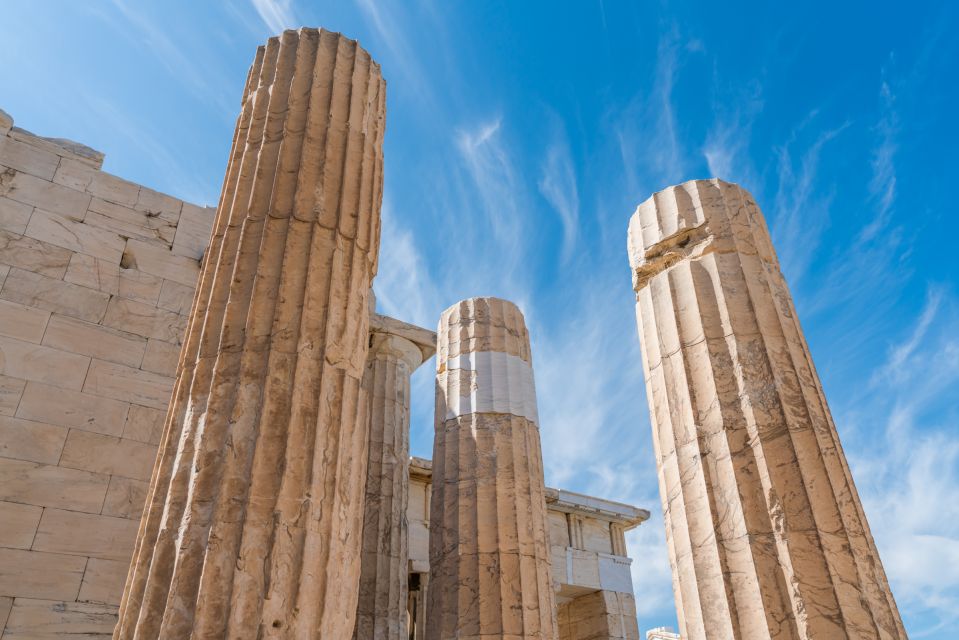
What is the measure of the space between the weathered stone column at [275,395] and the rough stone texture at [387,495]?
24.8 ft

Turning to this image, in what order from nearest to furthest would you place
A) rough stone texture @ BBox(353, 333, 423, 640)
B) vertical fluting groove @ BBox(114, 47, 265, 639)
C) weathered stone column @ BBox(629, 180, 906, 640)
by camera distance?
vertical fluting groove @ BBox(114, 47, 265, 639) < weathered stone column @ BBox(629, 180, 906, 640) < rough stone texture @ BBox(353, 333, 423, 640)

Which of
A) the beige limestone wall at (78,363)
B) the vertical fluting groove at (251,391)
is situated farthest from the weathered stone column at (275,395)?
the beige limestone wall at (78,363)

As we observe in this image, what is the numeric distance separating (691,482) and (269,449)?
11.7ft

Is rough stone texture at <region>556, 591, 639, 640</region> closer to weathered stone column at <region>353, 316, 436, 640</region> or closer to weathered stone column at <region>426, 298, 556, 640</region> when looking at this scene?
weathered stone column at <region>353, 316, 436, 640</region>

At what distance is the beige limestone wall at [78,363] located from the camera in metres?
8.77

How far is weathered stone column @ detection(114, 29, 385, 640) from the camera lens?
475cm

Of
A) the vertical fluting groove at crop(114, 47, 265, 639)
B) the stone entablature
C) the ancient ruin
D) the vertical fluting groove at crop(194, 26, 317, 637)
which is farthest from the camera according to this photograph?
the stone entablature

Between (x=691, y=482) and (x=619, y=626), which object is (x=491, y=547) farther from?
(x=619, y=626)

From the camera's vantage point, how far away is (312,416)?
551 centimetres

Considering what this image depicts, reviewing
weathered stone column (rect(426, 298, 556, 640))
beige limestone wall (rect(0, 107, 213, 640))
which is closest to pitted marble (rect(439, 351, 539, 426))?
weathered stone column (rect(426, 298, 556, 640))

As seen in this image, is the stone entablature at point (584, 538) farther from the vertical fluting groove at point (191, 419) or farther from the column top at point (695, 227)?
the vertical fluting groove at point (191, 419)

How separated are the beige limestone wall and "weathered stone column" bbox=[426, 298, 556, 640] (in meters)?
4.37

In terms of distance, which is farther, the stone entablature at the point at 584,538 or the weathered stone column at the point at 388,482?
the stone entablature at the point at 584,538

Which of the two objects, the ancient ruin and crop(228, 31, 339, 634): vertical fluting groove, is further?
the ancient ruin
